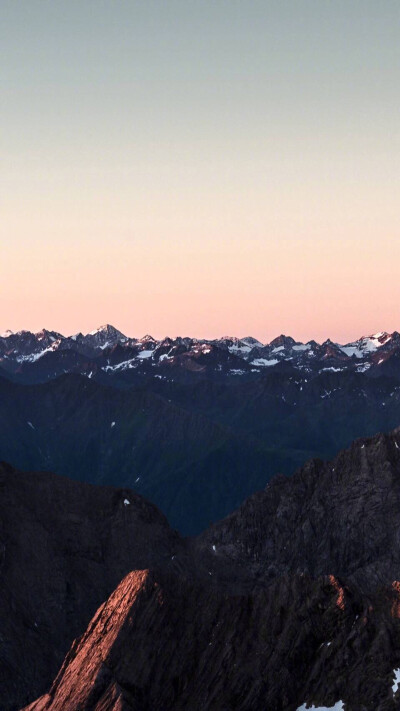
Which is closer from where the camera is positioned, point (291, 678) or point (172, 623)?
point (291, 678)

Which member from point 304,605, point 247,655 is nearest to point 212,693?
point 247,655

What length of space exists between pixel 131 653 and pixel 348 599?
123 ft

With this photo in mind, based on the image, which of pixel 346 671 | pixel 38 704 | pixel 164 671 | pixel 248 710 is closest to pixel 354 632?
pixel 346 671

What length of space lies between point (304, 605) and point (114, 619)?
35.2 metres

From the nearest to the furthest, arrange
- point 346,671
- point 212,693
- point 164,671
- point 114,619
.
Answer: point 346,671 < point 212,693 < point 164,671 < point 114,619

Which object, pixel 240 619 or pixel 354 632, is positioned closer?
pixel 354 632

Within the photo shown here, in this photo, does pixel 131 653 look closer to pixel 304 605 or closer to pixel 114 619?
pixel 114 619

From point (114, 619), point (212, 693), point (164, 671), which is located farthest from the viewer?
point (114, 619)

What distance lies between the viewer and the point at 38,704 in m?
170

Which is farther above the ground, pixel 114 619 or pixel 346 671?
pixel 114 619

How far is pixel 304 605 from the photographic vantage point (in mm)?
156125

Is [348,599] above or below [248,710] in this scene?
above

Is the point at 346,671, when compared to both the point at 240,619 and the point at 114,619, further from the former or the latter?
the point at 114,619

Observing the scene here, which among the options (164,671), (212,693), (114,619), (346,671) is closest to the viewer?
(346,671)
